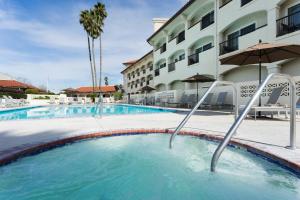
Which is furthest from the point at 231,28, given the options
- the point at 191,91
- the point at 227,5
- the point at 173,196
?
the point at 173,196

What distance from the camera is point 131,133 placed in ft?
20.1

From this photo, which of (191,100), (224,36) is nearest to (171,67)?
(191,100)

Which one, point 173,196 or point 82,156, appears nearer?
point 173,196

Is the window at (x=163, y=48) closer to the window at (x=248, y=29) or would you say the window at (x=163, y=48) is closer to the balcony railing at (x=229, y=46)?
the balcony railing at (x=229, y=46)

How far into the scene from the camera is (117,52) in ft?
139

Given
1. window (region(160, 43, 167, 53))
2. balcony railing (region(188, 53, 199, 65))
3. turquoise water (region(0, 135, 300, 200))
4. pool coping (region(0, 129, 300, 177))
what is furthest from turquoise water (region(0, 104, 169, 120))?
window (region(160, 43, 167, 53))

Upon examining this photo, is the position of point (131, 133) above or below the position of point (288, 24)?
below

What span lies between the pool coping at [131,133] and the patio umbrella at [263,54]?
4.83 m

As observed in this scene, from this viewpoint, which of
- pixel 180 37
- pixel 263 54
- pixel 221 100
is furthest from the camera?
pixel 180 37

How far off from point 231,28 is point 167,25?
10034 millimetres

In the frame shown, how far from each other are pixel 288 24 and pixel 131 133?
37.8 ft

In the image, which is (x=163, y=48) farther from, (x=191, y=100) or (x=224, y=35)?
(x=191, y=100)

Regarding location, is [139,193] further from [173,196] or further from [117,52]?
[117,52]

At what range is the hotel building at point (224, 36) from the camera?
11.9m
